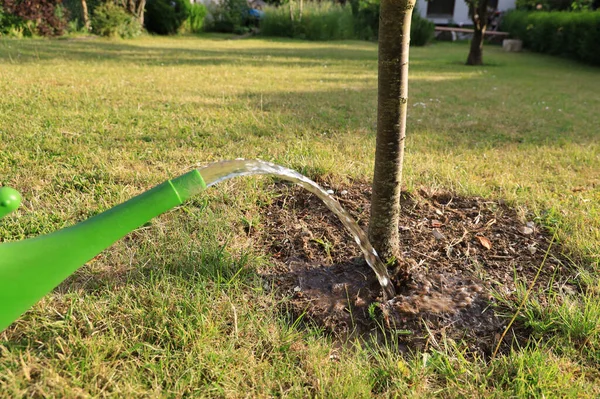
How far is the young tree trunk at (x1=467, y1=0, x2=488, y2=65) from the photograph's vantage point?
10516 mm

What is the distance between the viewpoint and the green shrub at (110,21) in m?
12.1

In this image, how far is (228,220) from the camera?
223 cm

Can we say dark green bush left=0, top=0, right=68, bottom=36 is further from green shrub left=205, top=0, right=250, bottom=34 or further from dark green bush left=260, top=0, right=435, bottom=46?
dark green bush left=260, top=0, right=435, bottom=46

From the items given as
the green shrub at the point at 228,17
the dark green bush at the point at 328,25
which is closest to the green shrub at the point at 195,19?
the green shrub at the point at 228,17

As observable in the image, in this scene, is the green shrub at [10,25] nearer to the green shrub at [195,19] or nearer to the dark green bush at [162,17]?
the dark green bush at [162,17]

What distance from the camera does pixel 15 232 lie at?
2.04 meters

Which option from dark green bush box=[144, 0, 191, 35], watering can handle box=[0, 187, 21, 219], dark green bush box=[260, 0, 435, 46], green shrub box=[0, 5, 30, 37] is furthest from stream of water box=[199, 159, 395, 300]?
dark green bush box=[260, 0, 435, 46]

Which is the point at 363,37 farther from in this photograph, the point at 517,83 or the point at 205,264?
the point at 205,264

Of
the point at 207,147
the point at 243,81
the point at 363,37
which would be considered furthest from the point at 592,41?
the point at 207,147

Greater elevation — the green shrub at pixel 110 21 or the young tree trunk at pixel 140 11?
the young tree trunk at pixel 140 11

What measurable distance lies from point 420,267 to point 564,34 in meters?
14.7

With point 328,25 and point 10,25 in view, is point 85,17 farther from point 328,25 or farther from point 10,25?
point 328,25

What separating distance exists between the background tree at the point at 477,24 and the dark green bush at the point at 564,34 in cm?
197

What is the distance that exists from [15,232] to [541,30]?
55.2 ft
